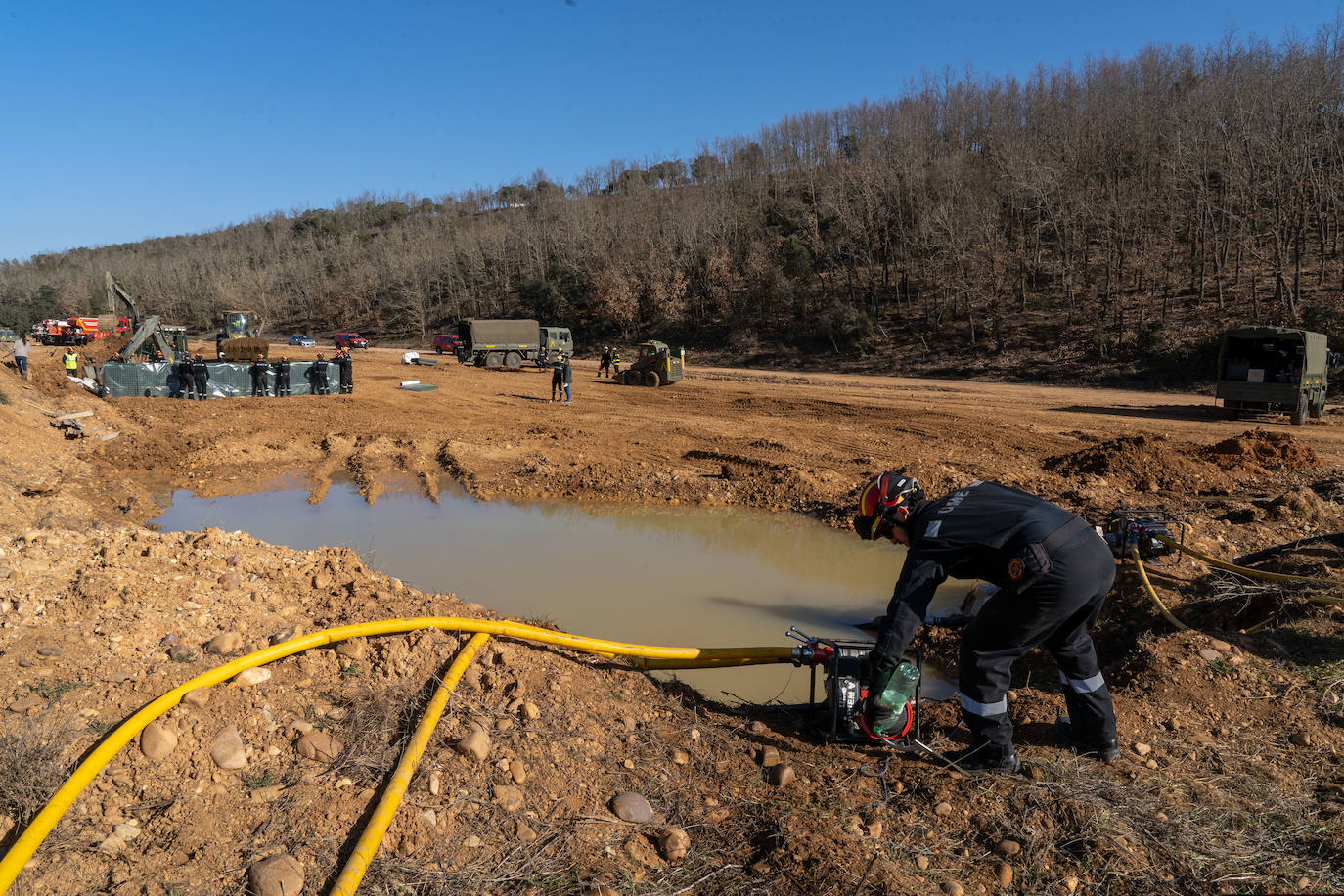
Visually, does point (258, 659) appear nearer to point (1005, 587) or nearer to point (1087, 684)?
point (1005, 587)

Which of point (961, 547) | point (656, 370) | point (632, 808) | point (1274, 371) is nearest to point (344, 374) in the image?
point (656, 370)

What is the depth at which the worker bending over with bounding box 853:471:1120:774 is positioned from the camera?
3785 millimetres

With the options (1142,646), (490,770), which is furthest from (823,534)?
(490,770)

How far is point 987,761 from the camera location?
4035 millimetres

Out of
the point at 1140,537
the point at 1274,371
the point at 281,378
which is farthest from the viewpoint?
the point at 281,378

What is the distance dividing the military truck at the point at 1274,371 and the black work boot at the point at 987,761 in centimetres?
1858

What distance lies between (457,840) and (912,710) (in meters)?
2.51

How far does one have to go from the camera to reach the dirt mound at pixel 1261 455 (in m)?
12.5

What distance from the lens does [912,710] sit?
4.30 meters

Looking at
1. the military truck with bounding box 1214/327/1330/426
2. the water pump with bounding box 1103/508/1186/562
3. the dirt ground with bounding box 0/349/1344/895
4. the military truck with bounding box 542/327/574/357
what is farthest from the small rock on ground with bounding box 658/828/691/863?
the military truck with bounding box 542/327/574/357

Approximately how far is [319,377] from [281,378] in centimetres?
111

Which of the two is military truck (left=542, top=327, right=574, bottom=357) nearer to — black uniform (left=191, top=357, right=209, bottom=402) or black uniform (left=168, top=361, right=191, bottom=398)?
black uniform (left=191, top=357, right=209, bottom=402)

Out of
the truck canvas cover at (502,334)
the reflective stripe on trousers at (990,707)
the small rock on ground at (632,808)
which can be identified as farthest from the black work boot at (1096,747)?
the truck canvas cover at (502,334)

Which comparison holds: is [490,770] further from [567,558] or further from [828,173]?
[828,173]
